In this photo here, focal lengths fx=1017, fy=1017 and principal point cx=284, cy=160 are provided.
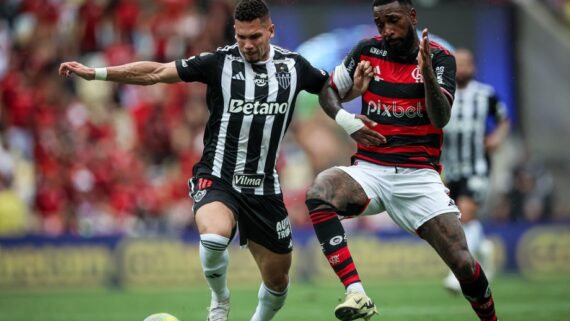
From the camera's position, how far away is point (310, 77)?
8.51 m

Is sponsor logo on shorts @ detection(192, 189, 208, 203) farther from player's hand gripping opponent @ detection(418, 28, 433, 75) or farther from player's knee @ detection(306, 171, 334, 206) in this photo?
player's hand gripping opponent @ detection(418, 28, 433, 75)

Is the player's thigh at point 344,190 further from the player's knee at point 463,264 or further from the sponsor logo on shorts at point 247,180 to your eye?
the player's knee at point 463,264

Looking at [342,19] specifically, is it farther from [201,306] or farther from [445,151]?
[201,306]

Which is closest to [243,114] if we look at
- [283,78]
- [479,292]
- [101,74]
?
[283,78]

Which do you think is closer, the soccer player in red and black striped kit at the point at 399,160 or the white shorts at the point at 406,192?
the soccer player in red and black striped kit at the point at 399,160

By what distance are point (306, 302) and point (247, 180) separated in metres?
4.60

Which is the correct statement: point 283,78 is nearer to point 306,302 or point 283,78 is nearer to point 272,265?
point 272,265

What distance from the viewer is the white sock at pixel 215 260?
25.6 ft

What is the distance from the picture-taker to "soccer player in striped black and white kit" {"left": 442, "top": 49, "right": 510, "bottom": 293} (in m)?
12.4

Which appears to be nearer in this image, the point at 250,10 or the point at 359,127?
the point at 359,127

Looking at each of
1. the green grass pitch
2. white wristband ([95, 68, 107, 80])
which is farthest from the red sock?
white wristband ([95, 68, 107, 80])

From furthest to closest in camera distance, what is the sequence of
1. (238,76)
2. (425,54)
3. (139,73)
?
(238,76), (139,73), (425,54)

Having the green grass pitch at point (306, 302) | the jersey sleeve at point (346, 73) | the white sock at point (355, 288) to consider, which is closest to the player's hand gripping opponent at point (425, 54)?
the jersey sleeve at point (346, 73)

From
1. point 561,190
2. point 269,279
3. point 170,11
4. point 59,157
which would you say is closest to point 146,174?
point 59,157
